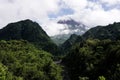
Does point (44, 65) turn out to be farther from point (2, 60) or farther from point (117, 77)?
point (117, 77)

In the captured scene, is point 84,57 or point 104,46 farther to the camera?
point 104,46

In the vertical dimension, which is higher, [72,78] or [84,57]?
[84,57]

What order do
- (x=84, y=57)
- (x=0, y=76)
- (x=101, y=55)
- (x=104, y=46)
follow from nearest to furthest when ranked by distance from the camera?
(x=0, y=76), (x=101, y=55), (x=84, y=57), (x=104, y=46)

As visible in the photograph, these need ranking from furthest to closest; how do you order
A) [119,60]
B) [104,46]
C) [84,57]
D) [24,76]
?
[104,46], [84,57], [24,76], [119,60]

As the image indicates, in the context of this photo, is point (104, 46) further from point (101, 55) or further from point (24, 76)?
point (24, 76)

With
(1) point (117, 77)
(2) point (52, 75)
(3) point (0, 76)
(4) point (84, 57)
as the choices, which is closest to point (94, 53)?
(4) point (84, 57)

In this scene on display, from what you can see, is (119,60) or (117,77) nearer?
(117,77)

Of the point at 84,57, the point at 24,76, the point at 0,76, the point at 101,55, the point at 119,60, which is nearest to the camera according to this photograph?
the point at 0,76

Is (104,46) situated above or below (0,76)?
above

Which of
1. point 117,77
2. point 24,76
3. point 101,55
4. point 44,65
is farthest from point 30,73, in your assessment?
point 117,77
